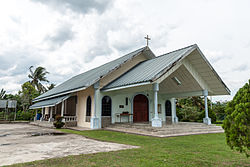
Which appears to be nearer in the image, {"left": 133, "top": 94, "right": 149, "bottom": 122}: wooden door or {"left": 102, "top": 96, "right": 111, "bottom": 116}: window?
{"left": 102, "top": 96, "right": 111, "bottom": 116}: window

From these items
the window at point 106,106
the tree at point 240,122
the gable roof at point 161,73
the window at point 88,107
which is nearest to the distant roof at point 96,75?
the gable roof at point 161,73

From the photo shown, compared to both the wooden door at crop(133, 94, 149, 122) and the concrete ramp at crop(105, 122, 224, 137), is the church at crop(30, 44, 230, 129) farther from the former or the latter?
the concrete ramp at crop(105, 122, 224, 137)

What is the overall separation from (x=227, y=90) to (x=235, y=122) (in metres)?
12.8

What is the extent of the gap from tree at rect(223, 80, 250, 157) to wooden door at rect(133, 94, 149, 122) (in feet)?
39.6

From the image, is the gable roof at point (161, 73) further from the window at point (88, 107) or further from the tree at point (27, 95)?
the tree at point (27, 95)

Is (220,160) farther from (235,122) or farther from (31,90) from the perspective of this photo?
(31,90)

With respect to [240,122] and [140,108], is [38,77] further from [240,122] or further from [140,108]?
[240,122]

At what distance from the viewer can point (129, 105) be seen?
1593cm

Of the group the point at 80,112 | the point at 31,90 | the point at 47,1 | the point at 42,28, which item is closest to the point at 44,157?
the point at 47,1

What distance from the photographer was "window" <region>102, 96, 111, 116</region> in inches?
579

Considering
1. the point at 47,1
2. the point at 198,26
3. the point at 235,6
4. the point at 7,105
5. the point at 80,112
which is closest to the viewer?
the point at 47,1

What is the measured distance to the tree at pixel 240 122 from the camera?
363 cm

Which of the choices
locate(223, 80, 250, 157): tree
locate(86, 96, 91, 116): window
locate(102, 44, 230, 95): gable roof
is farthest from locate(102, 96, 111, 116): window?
locate(223, 80, 250, 157): tree

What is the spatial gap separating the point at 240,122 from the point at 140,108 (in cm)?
1280
